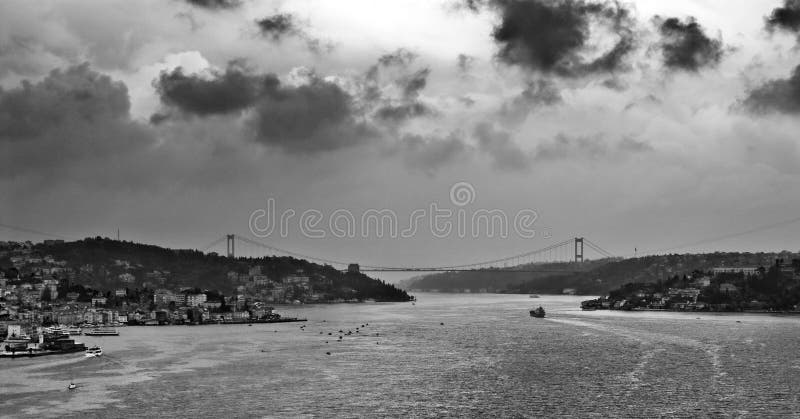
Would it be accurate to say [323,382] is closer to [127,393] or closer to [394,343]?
[127,393]

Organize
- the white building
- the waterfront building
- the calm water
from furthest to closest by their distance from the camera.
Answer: the waterfront building, the white building, the calm water

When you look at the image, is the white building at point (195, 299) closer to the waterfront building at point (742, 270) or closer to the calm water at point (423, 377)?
the calm water at point (423, 377)

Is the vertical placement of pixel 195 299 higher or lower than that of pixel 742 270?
lower

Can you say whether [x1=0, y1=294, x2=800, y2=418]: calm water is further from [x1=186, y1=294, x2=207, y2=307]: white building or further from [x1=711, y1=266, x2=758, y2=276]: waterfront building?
[x1=711, y1=266, x2=758, y2=276]: waterfront building

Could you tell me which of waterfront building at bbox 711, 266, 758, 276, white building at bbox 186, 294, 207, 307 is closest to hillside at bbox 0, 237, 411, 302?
white building at bbox 186, 294, 207, 307

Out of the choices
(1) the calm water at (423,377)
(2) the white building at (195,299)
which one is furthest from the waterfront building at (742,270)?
(2) the white building at (195,299)

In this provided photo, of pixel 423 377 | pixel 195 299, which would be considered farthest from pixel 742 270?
pixel 423 377

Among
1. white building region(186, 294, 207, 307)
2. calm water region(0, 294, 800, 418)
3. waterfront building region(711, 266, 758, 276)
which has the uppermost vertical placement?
waterfront building region(711, 266, 758, 276)

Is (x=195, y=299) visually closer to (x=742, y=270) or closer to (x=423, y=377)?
(x=423, y=377)
